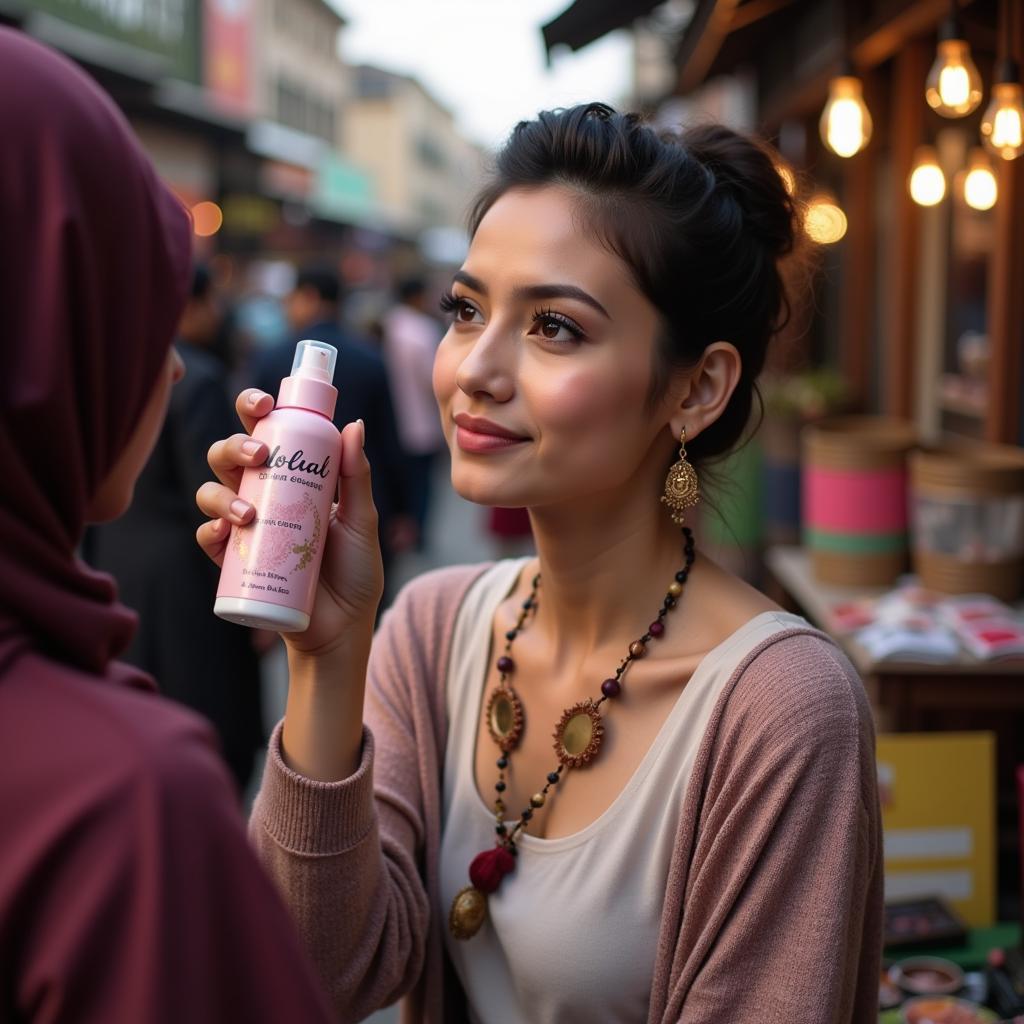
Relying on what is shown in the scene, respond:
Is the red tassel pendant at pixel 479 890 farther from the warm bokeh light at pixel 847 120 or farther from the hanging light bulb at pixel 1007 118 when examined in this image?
the warm bokeh light at pixel 847 120

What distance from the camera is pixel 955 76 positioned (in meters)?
3.03

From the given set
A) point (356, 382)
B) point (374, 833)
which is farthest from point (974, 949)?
point (356, 382)

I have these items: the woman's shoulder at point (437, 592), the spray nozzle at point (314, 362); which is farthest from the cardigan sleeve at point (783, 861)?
the spray nozzle at point (314, 362)

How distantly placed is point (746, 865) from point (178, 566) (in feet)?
9.95

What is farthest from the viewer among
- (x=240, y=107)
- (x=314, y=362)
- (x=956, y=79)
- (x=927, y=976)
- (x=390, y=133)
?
(x=390, y=133)

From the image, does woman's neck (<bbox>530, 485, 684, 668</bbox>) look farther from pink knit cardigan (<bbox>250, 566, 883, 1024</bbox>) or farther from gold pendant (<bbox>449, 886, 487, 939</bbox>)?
gold pendant (<bbox>449, 886, 487, 939</bbox>)

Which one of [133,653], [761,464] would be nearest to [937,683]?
[133,653]

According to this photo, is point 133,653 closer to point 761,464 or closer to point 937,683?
point 937,683

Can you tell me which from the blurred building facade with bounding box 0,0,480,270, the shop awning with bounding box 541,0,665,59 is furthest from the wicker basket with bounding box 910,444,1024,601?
the blurred building facade with bounding box 0,0,480,270

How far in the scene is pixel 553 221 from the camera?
167cm

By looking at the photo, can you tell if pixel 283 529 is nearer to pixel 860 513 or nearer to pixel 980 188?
pixel 980 188

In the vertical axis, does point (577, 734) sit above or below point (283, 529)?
below

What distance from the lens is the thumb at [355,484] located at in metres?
1.44

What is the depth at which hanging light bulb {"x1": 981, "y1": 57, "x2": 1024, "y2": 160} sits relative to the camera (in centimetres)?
290
